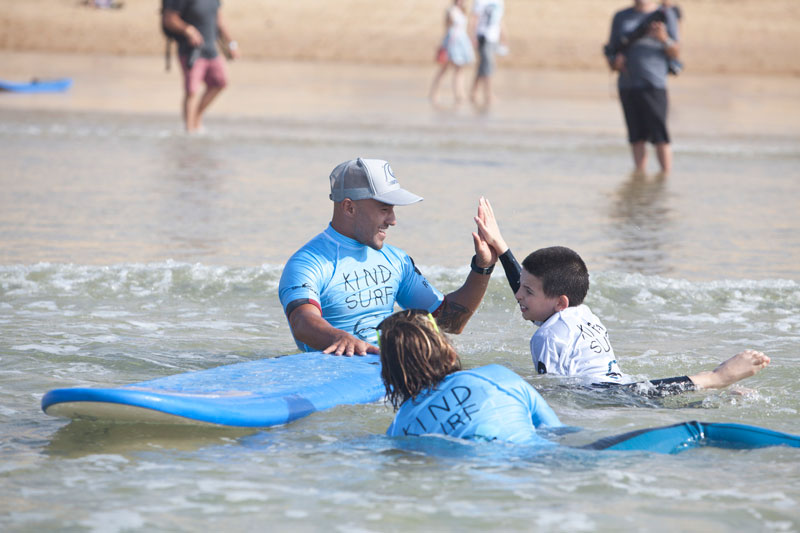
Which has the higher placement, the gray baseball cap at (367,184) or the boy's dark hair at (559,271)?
the gray baseball cap at (367,184)

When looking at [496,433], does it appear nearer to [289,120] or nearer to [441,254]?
[441,254]

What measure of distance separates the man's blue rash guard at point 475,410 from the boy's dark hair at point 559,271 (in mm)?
877

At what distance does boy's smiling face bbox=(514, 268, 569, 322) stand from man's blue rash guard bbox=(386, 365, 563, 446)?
2.88 ft

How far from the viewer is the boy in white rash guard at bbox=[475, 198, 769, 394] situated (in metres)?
4.67

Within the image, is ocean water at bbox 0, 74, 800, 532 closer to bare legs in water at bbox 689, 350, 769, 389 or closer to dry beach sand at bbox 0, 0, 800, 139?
bare legs in water at bbox 689, 350, 769, 389

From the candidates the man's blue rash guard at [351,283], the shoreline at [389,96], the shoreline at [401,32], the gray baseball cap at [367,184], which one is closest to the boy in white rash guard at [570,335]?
the gray baseball cap at [367,184]

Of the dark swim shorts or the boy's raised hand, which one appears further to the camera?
the dark swim shorts

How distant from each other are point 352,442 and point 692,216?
6.17m

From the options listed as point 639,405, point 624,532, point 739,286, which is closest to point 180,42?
point 739,286

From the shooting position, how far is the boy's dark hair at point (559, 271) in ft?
15.6

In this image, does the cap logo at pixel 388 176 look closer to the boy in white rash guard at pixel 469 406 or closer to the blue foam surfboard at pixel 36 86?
the boy in white rash guard at pixel 469 406

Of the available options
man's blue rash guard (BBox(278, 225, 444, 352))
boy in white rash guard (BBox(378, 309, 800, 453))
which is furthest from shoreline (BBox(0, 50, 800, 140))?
boy in white rash guard (BBox(378, 309, 800, 453))

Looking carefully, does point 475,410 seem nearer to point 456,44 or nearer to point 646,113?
point 646,113

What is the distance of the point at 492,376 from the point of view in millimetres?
3961
